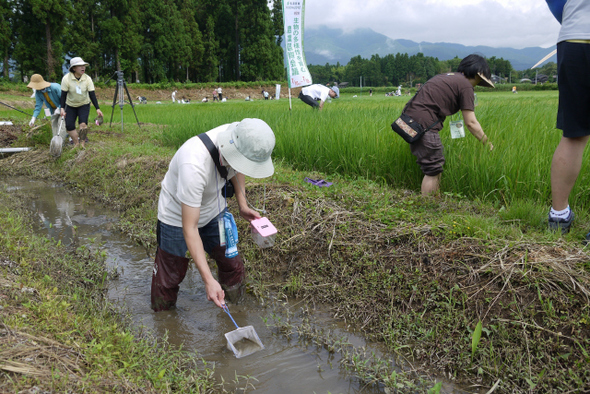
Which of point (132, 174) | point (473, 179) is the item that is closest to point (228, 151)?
point (473, 179)

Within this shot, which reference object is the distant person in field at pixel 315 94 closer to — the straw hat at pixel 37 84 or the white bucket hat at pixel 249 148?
the straw hat at pixel 37 84

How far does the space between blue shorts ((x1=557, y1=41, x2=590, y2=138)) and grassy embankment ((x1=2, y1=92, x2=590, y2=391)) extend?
0.65 metres

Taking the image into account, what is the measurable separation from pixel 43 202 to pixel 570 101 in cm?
567

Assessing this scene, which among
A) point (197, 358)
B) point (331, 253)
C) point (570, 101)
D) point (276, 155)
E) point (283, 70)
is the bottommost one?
point (197, 358)

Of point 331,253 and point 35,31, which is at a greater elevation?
point 35,31

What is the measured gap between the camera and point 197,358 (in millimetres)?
2307

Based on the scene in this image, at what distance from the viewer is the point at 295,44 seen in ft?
32.3

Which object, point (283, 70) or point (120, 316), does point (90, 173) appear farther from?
point (283, 70)

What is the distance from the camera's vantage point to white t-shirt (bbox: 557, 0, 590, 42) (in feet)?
7.02

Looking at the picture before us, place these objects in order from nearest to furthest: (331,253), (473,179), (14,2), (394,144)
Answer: (331,253)
(473,179)
(394,144)
(14,2)

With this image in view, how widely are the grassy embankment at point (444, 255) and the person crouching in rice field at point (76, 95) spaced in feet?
9.65

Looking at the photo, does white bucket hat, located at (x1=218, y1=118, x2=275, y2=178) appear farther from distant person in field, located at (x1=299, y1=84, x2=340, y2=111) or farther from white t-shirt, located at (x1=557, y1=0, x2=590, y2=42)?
distant person in field, located at (x1=299, y1=84, x2=340, y2=111)

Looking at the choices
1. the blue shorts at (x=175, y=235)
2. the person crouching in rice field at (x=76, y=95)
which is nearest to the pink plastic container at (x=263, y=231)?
the blue shorts at (x=175, y=235)

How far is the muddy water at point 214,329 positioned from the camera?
83.7 inches
